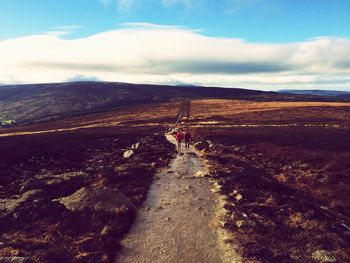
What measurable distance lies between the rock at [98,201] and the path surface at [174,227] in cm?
145

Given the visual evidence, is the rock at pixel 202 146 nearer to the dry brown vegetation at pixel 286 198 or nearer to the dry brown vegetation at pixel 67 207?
the dry brown vegetation at pixel 286 198

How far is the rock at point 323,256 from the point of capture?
48.8 ft

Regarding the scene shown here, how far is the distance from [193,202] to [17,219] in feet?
34.2

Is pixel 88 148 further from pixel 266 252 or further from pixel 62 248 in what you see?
pixel 266 252

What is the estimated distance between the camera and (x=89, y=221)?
1931 centimetres

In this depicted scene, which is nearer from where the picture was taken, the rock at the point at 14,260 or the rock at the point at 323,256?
the rock at the point at 14,260

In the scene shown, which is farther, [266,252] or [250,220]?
[250,220]

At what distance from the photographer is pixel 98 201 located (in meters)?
21.4

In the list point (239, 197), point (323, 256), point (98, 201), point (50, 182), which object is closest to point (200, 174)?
point (239, 197)

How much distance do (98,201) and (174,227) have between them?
5.44 metres

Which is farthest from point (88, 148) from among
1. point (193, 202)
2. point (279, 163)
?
point (193, 202)

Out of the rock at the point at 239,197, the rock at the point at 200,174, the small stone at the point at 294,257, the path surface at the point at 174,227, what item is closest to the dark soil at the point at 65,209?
the path surface at the point at 174,227

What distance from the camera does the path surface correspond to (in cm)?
1520

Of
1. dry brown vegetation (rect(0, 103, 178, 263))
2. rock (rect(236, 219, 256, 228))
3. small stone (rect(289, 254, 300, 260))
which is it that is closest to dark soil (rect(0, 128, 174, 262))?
dry brown vegetation (rect(0, 103, 178, 263))
